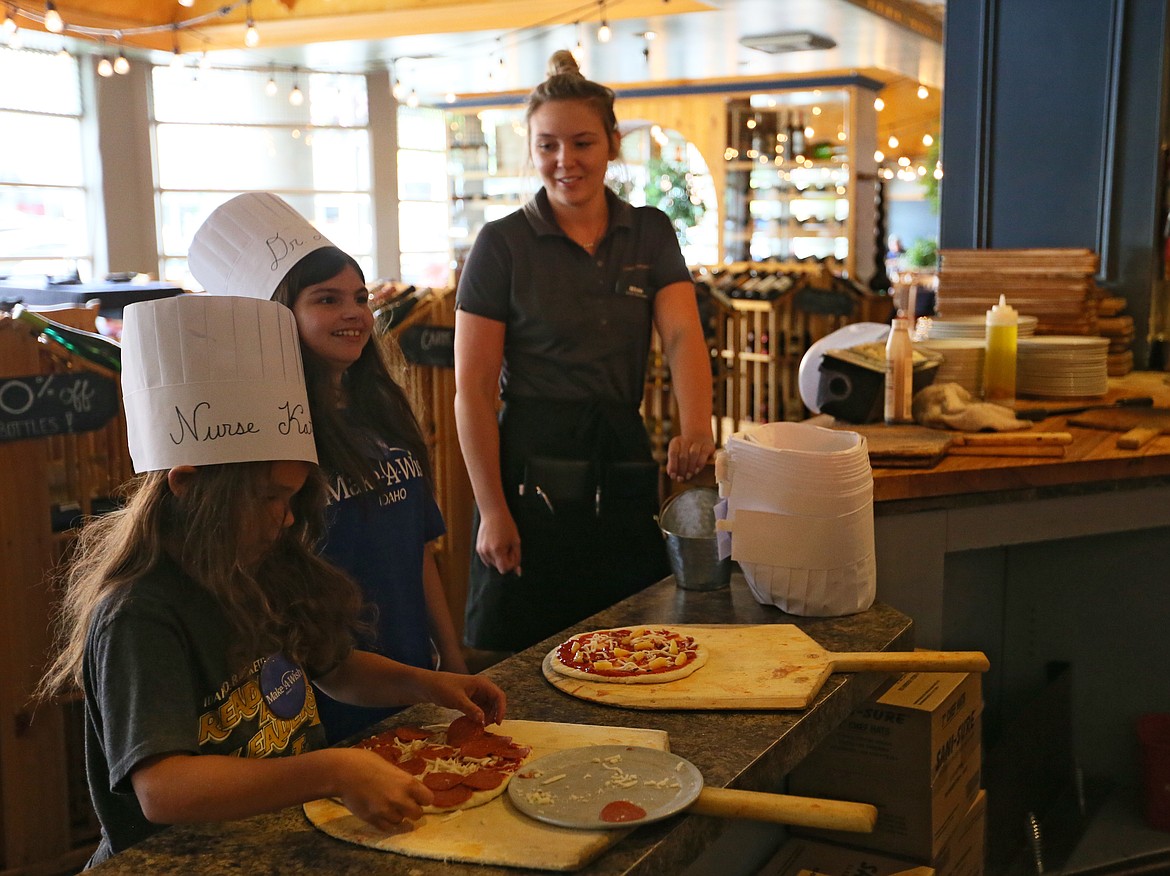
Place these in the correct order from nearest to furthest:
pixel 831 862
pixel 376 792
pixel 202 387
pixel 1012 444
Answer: pixel 376 792, pixel 202 387, pixel 831 862, pixel 1012 444

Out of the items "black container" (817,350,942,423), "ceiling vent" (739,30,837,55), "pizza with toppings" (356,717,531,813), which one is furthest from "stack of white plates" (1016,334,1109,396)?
Result: "ceiling vent" (739,30,837,55)

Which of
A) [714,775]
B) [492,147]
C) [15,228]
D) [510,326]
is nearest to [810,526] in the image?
[714,775]

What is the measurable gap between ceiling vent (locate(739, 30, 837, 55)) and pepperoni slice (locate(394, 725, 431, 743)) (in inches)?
332

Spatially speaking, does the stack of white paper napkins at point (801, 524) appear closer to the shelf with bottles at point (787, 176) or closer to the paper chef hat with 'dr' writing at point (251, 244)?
the paper chef hat with 'dr' writing at point (251, 244)

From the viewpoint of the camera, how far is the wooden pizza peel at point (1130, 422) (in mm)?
2644

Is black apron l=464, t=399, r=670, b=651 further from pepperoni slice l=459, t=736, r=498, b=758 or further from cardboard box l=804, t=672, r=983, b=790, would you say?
pepperoni slice l=459, t=736, r=498, b=758

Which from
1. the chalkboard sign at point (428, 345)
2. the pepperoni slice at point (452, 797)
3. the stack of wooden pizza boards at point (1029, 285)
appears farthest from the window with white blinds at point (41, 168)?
the pepperoni slice at point (452, 797)

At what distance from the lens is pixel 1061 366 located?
330 centimetres

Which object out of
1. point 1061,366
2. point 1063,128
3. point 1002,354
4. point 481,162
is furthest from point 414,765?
point 481,162

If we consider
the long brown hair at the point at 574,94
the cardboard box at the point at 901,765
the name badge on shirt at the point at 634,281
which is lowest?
the cardboard box at the point at 901,765

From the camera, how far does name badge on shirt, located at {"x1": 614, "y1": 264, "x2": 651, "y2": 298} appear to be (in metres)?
2.43

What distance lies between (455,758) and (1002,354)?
7.58 feet

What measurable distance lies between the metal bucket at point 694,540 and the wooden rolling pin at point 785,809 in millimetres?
798

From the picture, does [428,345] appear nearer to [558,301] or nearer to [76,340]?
[76,340]
